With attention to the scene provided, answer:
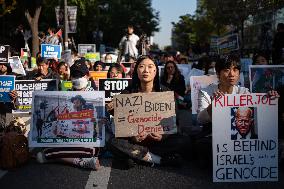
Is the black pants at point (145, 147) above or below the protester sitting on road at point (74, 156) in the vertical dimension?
above

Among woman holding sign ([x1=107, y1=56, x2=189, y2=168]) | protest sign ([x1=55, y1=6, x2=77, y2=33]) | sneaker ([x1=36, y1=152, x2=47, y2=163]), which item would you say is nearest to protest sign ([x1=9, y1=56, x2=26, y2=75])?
sneaker ([x1=36, y1=152, x2=47, y2=163])

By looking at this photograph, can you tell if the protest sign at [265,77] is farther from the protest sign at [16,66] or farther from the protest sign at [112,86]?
the protest sign at [16,66]

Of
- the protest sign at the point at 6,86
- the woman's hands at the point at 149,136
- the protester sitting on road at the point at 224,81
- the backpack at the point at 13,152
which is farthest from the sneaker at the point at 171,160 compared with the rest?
the protest sign at the point at 6,86

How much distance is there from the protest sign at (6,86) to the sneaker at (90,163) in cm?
286

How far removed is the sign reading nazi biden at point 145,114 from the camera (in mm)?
5738

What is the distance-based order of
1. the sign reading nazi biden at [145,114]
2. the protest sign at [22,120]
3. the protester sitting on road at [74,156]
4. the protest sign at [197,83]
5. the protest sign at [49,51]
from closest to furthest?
the sign reading nazi biden at [145,114] < the protester sitting on road at [74,156] < the protest sign at [22,120] < the protest sign at [197,83] < the protest sign at [49,51]

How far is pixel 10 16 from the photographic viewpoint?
41.7 m

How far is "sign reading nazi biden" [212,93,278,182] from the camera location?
5.23m

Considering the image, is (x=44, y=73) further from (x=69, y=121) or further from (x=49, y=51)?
(x=49, y=51)

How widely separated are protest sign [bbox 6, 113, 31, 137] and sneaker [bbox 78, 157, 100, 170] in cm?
149

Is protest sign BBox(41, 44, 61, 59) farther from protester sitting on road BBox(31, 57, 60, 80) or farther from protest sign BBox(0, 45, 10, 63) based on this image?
protester sitting on road BBox(31, 57, 60, 80)

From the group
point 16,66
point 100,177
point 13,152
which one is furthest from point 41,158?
point 16,66

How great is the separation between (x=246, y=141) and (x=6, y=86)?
4.60 meters

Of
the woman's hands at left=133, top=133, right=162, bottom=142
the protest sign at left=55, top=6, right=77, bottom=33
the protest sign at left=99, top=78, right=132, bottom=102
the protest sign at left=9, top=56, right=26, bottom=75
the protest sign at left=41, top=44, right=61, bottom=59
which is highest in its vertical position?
the protest sign at left=55, top=6, right=77, bottom=33
